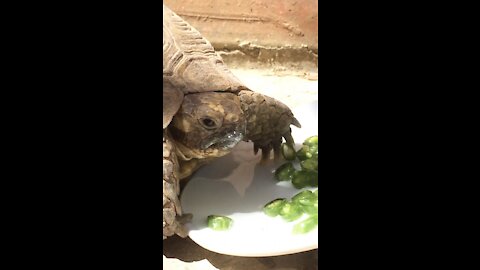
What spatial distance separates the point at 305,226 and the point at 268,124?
22cm

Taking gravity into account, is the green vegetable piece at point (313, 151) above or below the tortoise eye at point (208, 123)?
below

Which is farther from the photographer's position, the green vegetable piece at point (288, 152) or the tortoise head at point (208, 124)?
the green vegetable piece at point (288, 152)

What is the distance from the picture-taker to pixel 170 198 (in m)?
0.75

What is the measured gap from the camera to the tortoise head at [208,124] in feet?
2.55

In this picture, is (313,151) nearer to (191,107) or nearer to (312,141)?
(312,141)

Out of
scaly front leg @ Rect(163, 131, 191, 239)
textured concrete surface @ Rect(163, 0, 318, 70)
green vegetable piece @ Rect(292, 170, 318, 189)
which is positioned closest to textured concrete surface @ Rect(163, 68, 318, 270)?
scaly front leg @ Rect(163, 131, 191, 239)

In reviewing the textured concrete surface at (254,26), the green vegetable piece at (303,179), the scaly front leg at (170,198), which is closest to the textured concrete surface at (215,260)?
the scaly front leg at (170,198)

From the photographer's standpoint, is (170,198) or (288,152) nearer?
(170,198)

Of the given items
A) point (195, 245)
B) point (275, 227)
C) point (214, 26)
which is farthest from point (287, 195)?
point (214, 26)

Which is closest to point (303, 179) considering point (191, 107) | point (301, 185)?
point (301, 185)

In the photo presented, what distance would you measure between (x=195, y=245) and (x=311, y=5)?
450mm

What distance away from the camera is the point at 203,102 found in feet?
2.56

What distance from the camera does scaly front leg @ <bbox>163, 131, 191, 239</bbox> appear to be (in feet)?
2.43

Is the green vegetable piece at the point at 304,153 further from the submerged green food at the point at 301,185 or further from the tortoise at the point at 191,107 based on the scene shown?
the tortoise at the point at 191,107
